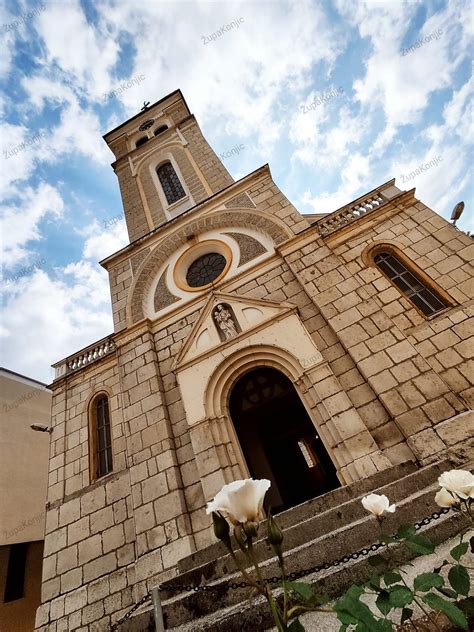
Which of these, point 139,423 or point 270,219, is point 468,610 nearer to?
point 139,423

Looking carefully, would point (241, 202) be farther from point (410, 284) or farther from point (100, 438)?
point (100, 438)

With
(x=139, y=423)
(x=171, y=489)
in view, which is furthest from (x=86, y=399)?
(x=171, y=489)

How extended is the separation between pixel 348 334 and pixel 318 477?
549 cm

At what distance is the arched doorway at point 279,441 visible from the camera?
7719 millimetres

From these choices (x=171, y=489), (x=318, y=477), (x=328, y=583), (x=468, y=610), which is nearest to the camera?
(x=468, y=610)

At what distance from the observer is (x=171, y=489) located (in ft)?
Result: 19.1

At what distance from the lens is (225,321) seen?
7344 mm

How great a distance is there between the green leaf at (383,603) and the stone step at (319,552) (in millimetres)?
1864

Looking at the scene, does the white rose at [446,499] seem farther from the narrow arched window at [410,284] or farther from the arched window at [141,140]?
the arched window at [141,140]

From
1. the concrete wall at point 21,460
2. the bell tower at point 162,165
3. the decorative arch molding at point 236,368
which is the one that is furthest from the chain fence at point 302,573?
the bell tower at point 162,165

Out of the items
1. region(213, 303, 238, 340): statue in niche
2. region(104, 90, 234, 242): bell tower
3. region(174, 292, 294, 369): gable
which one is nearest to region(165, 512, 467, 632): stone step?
region(174, 292, 294, 369): gable

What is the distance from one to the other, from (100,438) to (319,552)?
6.15 metres


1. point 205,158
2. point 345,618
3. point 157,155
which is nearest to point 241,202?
point 205,158

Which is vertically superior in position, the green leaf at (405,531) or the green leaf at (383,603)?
the green leaf at (405,531)
